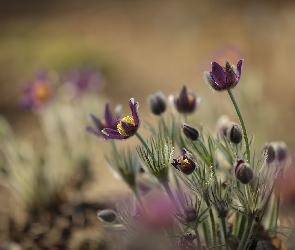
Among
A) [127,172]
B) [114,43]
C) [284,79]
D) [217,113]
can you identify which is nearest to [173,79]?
[284,79]

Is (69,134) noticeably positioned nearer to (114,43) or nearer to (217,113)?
(217,113)

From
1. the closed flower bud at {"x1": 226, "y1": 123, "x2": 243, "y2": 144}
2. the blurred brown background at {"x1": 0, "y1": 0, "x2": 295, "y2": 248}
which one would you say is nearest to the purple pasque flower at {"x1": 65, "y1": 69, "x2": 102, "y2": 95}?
the blurred brown background at {"x1": 0, "y1": 0, "x2": 295, "y2": 248}

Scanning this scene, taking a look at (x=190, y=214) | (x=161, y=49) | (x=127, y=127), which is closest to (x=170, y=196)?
(x=190, y=214)

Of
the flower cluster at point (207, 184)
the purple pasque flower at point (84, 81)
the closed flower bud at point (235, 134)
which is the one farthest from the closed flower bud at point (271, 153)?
the purple pasque flower at point (84, 81)

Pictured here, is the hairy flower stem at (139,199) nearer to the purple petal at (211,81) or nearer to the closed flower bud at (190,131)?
the closed flower bud at (190,131)

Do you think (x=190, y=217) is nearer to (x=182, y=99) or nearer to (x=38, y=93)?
(x=182, y=99)

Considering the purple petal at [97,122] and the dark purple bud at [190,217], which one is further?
the purple petal at [97,122]
